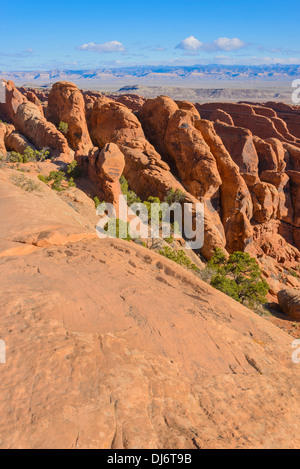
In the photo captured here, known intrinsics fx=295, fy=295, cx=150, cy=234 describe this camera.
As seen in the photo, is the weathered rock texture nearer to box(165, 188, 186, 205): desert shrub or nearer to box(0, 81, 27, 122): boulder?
box(0, 81, 27, 122): boulder

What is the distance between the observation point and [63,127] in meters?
31.2

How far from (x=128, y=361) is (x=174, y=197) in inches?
842

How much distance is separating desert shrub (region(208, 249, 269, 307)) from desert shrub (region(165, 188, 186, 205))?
19.1 feet

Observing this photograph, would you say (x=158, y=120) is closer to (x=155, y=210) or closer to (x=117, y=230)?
(x=155, y=210)

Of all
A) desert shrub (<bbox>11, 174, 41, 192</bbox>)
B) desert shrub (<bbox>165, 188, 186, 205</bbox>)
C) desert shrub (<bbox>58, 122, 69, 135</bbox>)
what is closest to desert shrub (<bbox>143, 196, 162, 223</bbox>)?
desert shrub (<bbox>165, 188, 186, 205</bbox>)

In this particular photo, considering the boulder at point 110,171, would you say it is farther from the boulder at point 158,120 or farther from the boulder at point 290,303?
the boulder at point 290,303

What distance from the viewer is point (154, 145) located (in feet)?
106

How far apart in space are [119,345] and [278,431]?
9.51 ft

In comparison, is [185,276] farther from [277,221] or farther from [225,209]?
[277,221]

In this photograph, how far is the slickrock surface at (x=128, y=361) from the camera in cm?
403

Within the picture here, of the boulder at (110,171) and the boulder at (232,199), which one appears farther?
the boulder at (232,199)

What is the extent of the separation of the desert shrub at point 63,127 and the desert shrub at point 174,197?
558 inches

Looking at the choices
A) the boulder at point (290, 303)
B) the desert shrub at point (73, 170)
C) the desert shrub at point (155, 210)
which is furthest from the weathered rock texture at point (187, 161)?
the boulder at point (290, 303)

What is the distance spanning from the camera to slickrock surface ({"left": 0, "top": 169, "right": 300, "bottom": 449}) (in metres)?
4.03
